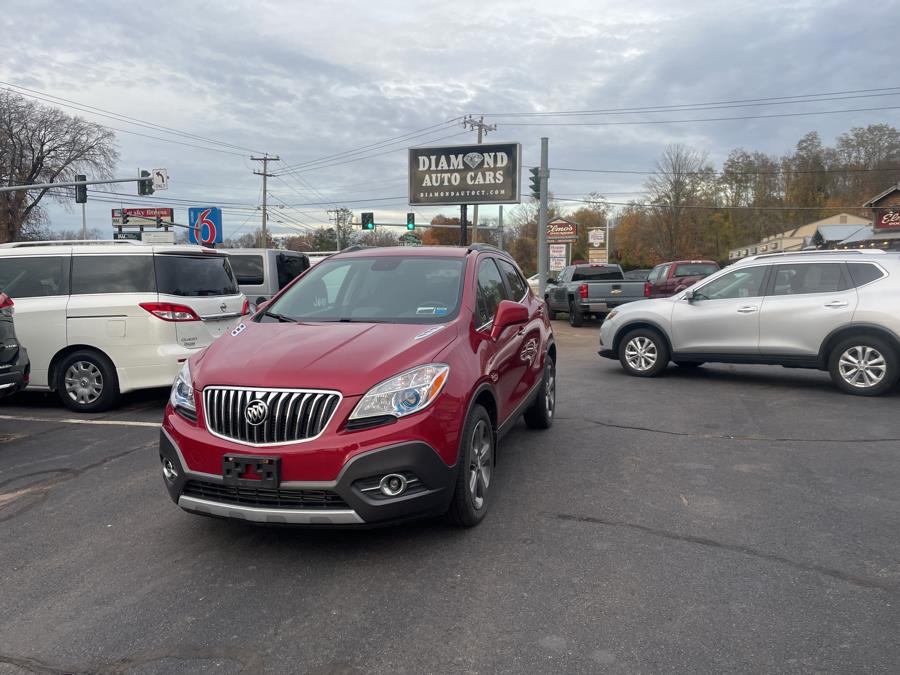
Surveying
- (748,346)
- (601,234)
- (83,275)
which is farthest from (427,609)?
(601,234)

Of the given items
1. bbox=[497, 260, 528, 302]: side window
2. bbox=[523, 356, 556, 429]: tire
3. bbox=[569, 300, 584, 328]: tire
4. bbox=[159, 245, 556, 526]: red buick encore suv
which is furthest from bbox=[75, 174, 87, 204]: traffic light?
bbox=[159, 245, 556, 526]: red buick encore suv

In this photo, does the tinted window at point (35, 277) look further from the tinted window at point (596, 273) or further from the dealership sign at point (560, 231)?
the dealership sign at point (560, 231)

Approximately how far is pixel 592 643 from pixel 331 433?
154cm

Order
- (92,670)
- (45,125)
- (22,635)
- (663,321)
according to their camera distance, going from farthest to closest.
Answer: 1. (45,125)
2. (663,321)
3. (22,635)
4. (92,670)

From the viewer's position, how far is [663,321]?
9.84 meters

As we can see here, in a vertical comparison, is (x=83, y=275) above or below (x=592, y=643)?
above

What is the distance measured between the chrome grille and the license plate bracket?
98mm

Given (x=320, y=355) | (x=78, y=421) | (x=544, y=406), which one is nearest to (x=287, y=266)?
(x=78, y=421)

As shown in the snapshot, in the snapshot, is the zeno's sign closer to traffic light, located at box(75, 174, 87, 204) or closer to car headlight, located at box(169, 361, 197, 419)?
traffic light, located at box(75, 174, 87, 204)

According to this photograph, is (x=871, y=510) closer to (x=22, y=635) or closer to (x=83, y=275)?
(x=22, y=635)

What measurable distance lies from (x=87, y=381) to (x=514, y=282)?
498 centimetres

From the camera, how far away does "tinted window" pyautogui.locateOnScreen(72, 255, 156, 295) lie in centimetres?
764

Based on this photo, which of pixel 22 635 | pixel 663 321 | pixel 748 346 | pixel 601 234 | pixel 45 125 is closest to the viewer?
pixel 22 635

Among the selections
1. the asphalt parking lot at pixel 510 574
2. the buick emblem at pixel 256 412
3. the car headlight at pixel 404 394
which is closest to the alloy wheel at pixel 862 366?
the asphalt parking lot at pixel 510 574
